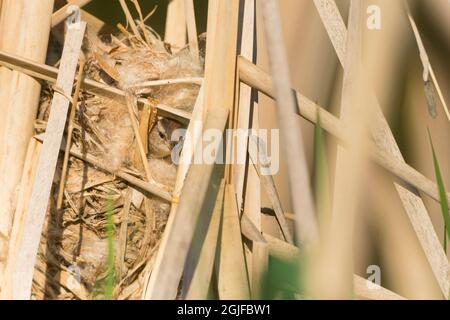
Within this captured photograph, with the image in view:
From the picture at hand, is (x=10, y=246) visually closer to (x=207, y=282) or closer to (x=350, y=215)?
(x=207, y=282)

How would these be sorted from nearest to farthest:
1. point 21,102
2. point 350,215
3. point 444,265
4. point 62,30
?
point 350,215
point 444,265
point 21,102
point 62,30

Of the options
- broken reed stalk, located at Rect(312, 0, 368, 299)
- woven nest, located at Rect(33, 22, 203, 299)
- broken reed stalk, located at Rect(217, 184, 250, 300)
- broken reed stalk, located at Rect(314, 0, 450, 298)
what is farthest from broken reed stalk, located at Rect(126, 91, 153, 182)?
broken reed stalk, located at Rect(312, 0, 368, 299)

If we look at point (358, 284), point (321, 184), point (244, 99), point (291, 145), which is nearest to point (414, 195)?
point (358, 284)

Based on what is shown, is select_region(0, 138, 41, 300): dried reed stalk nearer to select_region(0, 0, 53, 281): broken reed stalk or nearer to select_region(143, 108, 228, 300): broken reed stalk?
select_region(0, 0, 53, 281): broken reed stalk

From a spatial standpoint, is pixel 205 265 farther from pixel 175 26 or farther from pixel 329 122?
pixel 175 26

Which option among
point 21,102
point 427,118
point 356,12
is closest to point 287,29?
point 427,118

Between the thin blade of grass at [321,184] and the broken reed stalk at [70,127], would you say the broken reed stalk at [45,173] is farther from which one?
the thin blade of grass at [321,184]
